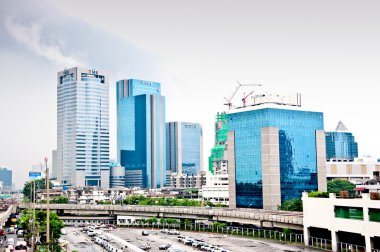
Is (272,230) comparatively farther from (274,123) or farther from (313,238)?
(274,123)

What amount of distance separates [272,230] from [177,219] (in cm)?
3811

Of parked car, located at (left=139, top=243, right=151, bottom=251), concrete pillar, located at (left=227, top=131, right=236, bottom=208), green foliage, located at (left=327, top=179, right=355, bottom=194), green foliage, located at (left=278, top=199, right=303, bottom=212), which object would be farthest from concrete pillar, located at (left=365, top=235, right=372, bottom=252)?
green foliage, located at (left=327, top=179, right=355, bottom=194)

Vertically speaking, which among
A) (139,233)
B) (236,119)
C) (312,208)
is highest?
(236,119)

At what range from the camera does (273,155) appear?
16962 cm

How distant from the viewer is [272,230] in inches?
4934

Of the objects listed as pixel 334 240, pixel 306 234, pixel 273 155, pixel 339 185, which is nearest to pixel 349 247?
pixel 334 240

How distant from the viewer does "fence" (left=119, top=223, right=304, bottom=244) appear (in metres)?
112

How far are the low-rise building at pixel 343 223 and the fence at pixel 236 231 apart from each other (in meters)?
8.02

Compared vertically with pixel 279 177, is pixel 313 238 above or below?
below

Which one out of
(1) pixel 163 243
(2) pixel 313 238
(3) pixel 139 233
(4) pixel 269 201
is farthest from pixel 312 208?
(4) pixel 269 201

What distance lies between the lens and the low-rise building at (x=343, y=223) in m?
86.3

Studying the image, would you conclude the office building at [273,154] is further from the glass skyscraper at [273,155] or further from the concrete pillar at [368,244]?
the concrete pillar at [368,244]

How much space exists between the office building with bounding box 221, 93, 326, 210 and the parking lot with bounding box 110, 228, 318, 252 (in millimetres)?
40682

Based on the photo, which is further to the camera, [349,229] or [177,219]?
[177,219]
